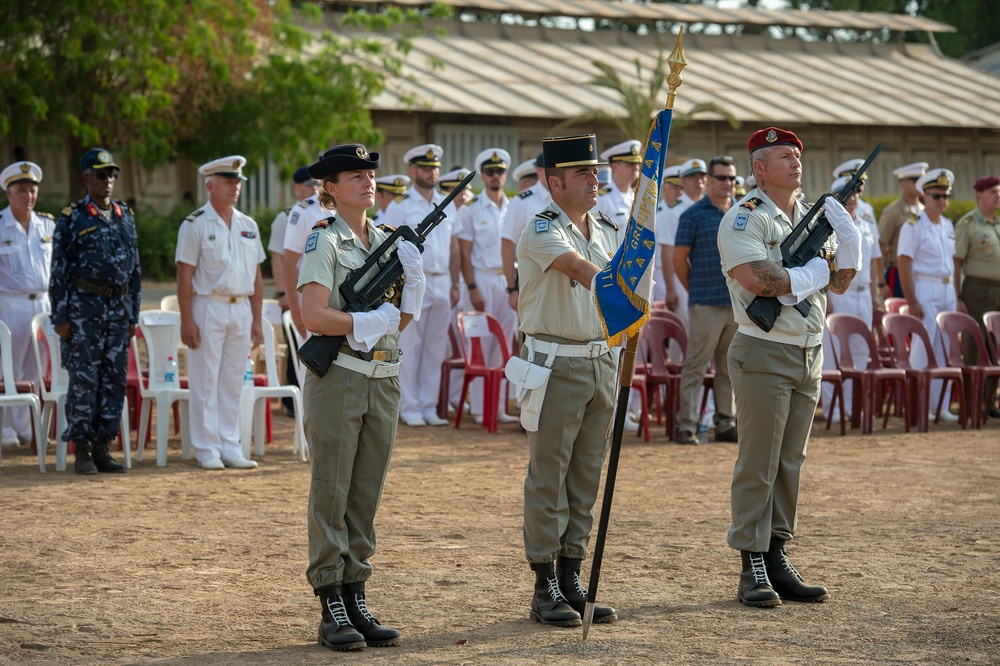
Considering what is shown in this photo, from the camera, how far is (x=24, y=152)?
76.0 ft

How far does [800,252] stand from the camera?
242 inches

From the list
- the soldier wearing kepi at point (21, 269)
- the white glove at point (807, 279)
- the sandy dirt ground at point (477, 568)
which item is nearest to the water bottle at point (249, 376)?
the sandy dirt ground at point (477, 568)

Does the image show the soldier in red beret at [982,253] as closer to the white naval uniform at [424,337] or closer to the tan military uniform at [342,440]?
the white naval uniform at [424,337]

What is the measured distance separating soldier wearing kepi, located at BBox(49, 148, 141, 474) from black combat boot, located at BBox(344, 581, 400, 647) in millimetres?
4454

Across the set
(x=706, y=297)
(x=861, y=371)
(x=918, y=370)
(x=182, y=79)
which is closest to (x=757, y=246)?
(x=706, y=297)

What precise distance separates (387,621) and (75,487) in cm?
385

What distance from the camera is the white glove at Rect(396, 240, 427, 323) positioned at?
543 cm

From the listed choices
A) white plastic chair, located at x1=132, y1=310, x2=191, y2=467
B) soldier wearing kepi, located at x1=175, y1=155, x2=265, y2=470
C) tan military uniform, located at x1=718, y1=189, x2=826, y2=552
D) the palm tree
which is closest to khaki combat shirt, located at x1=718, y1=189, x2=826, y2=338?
tan military uniform, located at x1=718, y1=189, x2=826, y2=552

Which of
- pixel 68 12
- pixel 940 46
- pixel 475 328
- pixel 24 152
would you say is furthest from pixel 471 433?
pixel 940 46

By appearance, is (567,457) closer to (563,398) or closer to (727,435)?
(563,398)

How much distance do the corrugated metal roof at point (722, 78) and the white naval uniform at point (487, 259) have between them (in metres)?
12.0

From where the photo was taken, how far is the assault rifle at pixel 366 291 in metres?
5.35

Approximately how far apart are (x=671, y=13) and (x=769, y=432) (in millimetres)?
27122

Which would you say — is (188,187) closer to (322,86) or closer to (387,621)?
(322,86)
